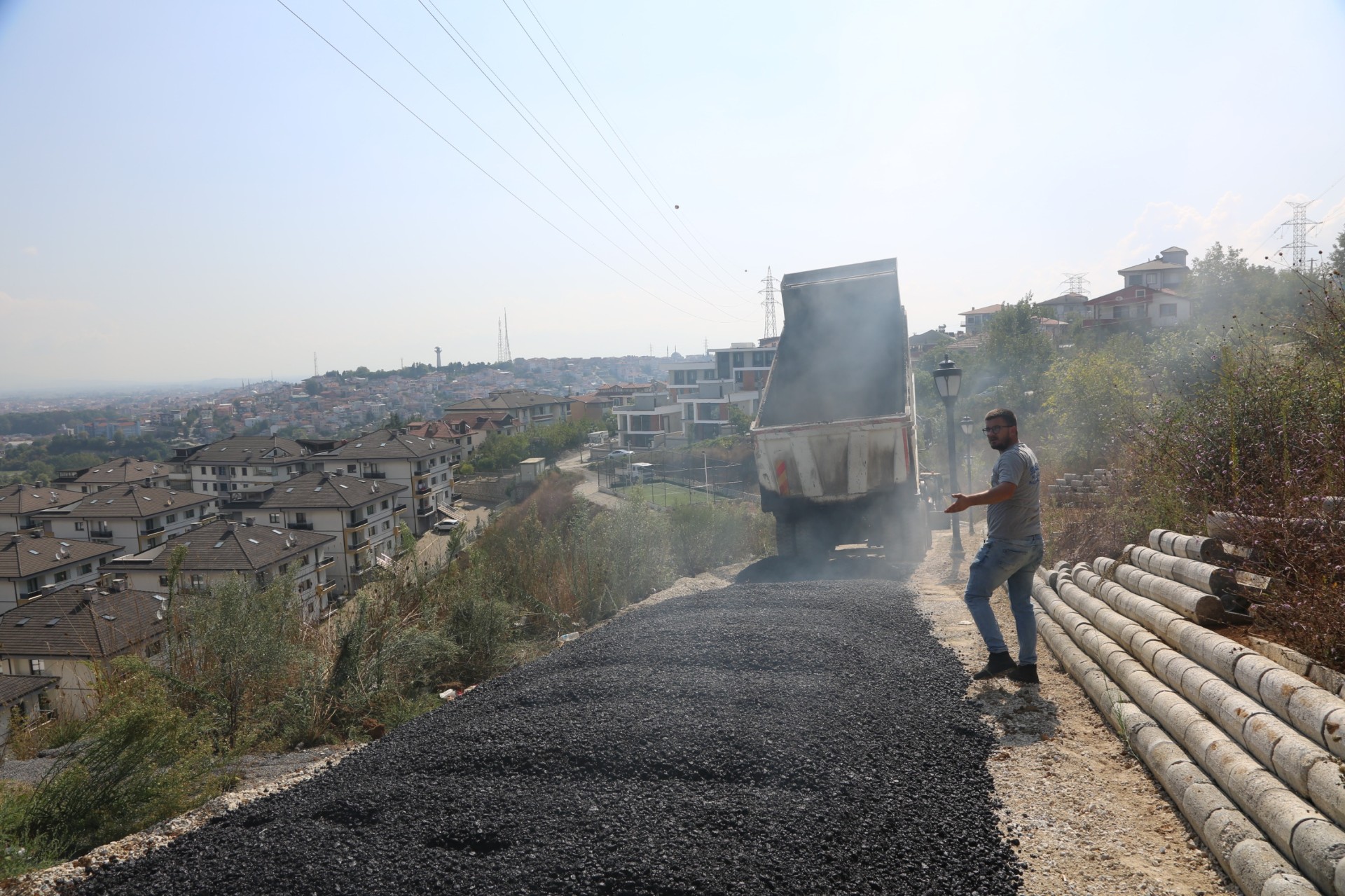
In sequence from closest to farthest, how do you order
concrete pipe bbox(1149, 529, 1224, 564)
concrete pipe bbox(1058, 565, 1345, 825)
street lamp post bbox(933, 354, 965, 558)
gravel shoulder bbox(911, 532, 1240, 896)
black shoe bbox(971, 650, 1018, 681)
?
concrete pipe bbox(1058, 565, 1345, 825) → gravel shoulder bbox(911, 532, 1240, 896) → concrete pipe bbox(1149, 529, 1224, 564) → black shoe bbox(971, 650, 1018, 681) → street lamp post bbox(933, 354, 965, 558)

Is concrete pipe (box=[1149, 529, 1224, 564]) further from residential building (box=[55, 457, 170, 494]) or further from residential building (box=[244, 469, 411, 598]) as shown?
residential building (box=[55, 457, 170, 494])

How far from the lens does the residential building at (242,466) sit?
164 feet

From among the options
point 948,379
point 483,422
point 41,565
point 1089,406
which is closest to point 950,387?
point 948,379

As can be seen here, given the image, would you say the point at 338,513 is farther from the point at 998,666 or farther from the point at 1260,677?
the point at 1260,677

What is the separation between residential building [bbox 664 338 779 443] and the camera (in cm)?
6397

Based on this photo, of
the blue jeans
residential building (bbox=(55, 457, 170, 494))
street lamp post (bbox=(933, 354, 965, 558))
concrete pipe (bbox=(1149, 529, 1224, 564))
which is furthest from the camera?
residential building (bbox=(55, 457, 170, 494))

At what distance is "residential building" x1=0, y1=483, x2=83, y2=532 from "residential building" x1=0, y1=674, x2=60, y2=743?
33.3m

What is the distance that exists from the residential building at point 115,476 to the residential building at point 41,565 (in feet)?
50.1

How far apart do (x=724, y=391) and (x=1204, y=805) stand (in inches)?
2596

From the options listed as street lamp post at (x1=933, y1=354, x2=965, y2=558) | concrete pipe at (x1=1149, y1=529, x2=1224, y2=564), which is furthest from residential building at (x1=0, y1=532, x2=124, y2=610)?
concrete pipe at (x1=1149, y1=529, x2=1224, y2=564)

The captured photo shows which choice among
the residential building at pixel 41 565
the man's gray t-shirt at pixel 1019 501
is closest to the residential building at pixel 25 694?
the man's gray t-shirt at pixel 1019 501

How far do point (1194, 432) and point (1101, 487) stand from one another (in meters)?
4.01

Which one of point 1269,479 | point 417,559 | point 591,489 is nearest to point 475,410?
point 591,489

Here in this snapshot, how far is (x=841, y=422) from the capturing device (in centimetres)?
1054
